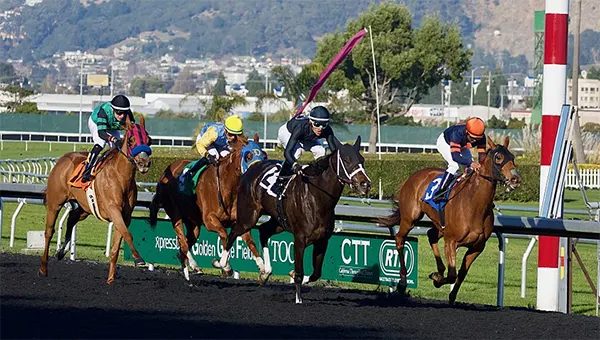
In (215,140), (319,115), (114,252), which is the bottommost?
(114,252)

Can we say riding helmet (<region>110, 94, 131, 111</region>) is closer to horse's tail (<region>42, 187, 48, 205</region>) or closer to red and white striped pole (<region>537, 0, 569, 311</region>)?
horse's tail (<region>42, 187, 48, 205</region>)

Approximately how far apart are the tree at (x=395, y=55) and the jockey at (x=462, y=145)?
42.1m

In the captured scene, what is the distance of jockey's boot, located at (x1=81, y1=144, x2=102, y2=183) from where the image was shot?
9.90m

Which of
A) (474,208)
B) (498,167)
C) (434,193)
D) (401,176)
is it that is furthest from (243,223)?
(401,176)

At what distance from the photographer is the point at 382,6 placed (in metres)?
53.1

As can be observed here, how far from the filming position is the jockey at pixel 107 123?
992cm

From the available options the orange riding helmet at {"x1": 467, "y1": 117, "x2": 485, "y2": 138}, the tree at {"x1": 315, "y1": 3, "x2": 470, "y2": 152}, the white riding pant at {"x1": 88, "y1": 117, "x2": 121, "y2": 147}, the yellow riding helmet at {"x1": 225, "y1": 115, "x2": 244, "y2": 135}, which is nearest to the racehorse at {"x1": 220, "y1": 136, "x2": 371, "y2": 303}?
the yellow riding helmet at {"x1": 225, "y1": 115, "x2": 244, "y2": 135}

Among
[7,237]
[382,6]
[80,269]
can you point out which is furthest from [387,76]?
[80,269]

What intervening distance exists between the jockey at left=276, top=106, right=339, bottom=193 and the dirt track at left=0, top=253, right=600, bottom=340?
1037 mm

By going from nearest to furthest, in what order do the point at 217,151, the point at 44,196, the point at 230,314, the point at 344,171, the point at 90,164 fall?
the point at 230,314 → the point at 344,171 → the point at 90,164 → the point at 217,151 → the point at 44,196

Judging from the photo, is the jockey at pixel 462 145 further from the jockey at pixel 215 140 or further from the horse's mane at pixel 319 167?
the jockey at pixel 215 140

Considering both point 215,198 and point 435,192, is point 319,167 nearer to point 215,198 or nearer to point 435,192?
point 435,192

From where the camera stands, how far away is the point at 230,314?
794 centimetres

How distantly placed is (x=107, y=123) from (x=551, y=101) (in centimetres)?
385
